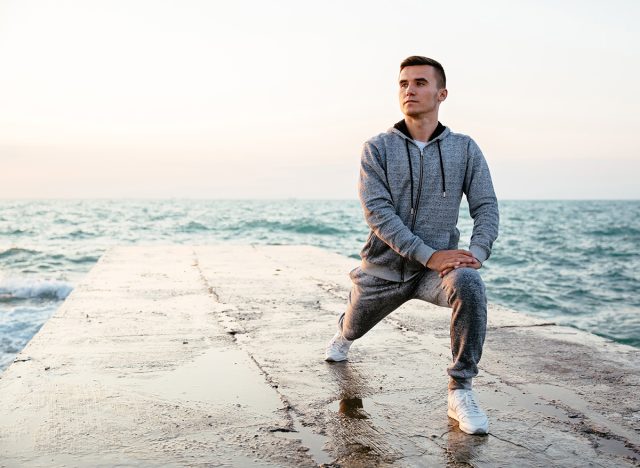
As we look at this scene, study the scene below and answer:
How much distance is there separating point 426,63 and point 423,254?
0.99 m

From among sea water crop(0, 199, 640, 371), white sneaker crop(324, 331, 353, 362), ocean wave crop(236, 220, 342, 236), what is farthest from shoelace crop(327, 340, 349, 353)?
ocean wave crop(236, 220, 342, 236)

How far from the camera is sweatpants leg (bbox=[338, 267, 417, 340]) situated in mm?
3418

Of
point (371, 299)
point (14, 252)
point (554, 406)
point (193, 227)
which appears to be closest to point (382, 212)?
point (371, 299)

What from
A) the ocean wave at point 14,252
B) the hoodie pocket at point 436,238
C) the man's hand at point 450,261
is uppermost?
the hoodie pocket at point 436,238

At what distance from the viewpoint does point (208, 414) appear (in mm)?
3029

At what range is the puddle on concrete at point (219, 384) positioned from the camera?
10.6 ft

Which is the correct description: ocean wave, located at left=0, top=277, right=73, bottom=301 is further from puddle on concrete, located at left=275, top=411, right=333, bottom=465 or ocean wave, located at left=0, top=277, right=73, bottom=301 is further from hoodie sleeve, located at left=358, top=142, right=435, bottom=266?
puddle on concrete, located at left=275, top=411, right=333, bottom=465

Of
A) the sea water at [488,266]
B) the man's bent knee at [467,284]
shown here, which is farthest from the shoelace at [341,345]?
the sea water at [488,266]

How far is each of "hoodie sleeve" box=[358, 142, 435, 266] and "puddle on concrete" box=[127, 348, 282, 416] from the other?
3.22ft

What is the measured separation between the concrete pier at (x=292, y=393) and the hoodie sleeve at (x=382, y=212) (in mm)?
769

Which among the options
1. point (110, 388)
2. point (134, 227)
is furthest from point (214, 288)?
point (134, 227)

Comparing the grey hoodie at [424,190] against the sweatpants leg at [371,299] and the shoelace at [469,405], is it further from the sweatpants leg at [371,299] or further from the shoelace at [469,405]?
the shoelace at [469,405]

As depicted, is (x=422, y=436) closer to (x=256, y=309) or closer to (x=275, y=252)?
(x=256, y=309)

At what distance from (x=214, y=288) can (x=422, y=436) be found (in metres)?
4.62
